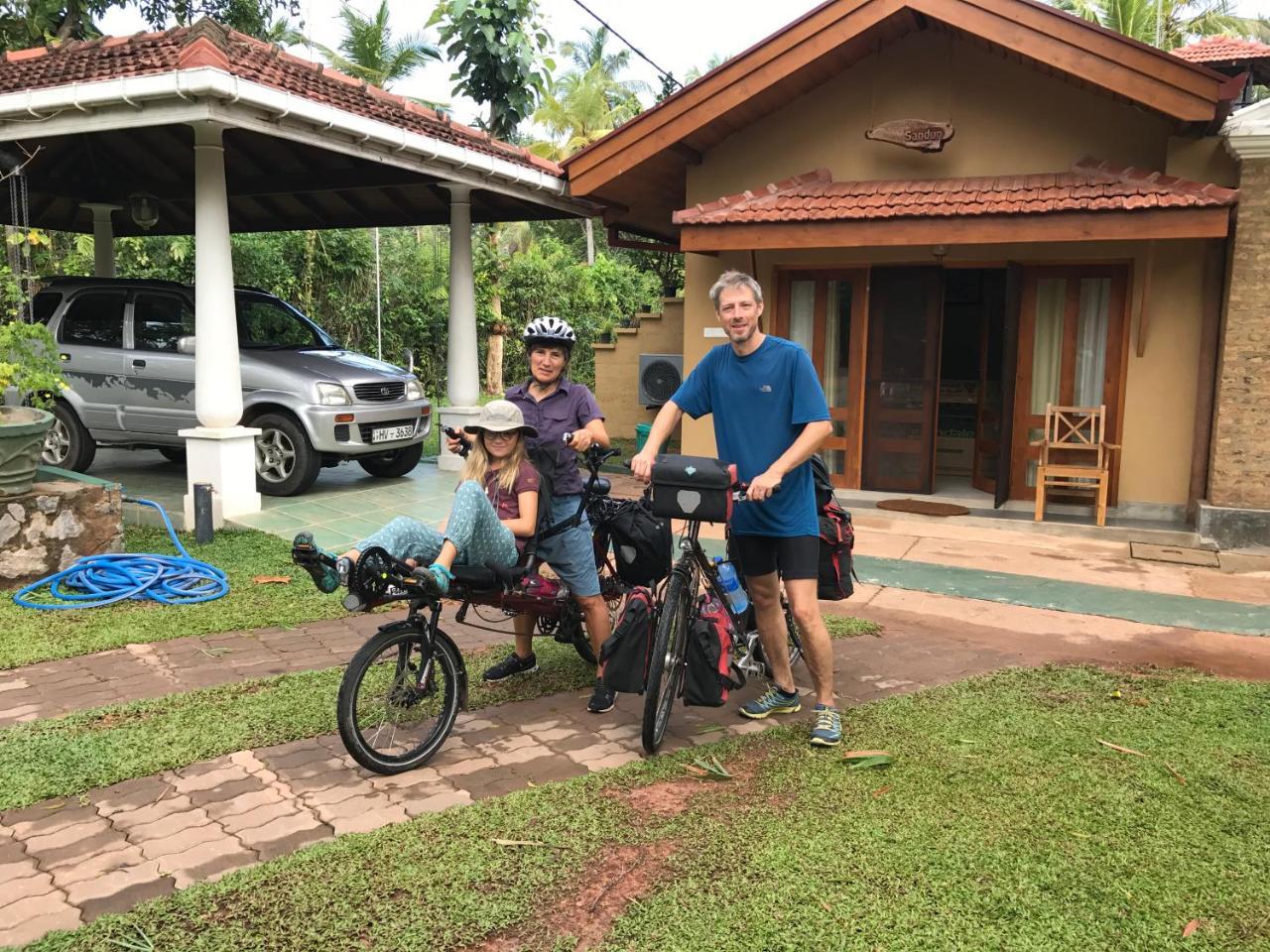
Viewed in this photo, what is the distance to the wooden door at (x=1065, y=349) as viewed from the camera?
9359mm

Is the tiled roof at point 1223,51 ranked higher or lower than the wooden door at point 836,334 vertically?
higher

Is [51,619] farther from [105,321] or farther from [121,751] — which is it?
[105,321]

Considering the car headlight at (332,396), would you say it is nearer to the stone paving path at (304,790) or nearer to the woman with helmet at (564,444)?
the woman with helmet at (564,444)

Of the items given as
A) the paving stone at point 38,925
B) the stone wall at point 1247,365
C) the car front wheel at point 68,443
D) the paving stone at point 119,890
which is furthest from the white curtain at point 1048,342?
the car front wheel at point 68,443

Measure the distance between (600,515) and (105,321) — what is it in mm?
7221

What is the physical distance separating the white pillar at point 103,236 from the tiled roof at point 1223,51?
1247cm

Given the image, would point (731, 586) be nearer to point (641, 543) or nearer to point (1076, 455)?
point (641, 543)

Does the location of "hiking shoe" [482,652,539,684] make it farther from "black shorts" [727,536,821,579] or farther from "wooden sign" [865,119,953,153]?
"wooden sign" [865,119,953,153]

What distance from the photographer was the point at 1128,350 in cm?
921

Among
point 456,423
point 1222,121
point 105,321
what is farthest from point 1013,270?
point 105,321

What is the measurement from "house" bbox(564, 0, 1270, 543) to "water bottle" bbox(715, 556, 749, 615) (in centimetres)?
535


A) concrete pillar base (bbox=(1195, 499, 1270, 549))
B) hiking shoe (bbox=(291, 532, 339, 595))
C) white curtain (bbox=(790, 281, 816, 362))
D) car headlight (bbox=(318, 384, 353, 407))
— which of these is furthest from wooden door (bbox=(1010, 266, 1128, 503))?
hiking shoe (bbox=(291, 532, 339, 595))

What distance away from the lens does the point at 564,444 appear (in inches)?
179

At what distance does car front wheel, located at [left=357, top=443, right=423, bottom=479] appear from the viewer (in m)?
10.4
